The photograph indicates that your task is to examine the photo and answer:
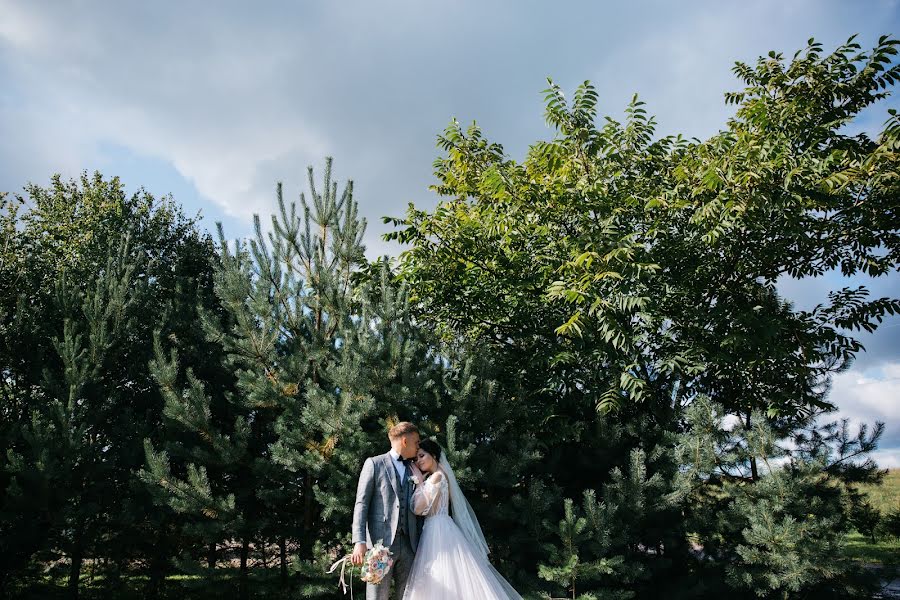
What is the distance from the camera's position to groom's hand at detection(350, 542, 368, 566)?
4438 millimetres

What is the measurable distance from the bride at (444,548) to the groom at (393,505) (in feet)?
0.30

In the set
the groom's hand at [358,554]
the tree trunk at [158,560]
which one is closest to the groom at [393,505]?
the groom's hand at [358,554]

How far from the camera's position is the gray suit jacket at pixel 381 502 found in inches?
188

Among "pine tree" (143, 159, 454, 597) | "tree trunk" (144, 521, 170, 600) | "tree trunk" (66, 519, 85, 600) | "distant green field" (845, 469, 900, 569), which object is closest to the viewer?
"pine tree" (143, 159, 454, 597)

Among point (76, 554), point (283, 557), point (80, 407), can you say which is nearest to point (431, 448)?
point (283, 557)

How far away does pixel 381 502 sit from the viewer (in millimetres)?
4840

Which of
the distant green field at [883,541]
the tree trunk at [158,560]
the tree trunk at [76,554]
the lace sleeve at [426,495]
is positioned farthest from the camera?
the tree trunk at [158,560]

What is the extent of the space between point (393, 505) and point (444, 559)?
0.59 metres

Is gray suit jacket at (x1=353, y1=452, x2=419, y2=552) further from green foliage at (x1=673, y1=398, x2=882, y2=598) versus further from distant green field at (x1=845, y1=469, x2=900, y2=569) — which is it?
distant green field at (x1=845, y1=469, x2=900, y2=569)

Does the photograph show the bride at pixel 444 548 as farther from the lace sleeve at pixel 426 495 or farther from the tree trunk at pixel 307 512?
the tree trunk at pixel 307 512

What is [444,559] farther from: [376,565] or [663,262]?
[663,262]

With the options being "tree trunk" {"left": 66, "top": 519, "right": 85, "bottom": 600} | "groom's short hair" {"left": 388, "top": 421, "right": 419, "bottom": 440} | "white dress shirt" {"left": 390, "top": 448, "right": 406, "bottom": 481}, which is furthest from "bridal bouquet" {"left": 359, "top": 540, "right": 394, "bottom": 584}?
"tree trunk" {"left": 66, "top": 519, "right": 85, "bottom": 600}

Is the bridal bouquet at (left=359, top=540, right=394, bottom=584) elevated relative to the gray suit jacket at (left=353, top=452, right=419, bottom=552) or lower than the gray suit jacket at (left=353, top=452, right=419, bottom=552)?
lower

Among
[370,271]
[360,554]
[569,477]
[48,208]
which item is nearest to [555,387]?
Result: [569,477]
